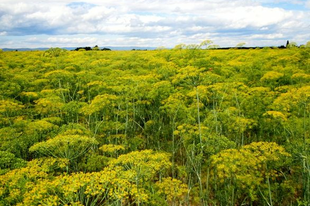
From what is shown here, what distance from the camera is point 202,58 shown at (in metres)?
17.6

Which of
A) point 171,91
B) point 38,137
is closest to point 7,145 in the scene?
point 38,137

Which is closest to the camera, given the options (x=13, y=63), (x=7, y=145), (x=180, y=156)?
(x=7, y=145)

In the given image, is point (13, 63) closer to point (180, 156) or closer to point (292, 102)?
point (180, 156)

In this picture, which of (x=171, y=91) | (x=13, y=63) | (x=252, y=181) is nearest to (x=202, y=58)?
(x=171, y=91)

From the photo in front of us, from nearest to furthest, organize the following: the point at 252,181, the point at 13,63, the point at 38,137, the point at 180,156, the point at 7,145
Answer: the point at 252,181
the point at 7,145
the point at 38,137
the point at 180,156
the point at 13,63

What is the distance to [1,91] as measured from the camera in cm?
1653

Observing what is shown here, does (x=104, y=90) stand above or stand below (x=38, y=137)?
above

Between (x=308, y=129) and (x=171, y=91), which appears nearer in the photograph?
(x=308, y=129)

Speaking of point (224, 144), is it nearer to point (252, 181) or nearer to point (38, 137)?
point (252, 181)

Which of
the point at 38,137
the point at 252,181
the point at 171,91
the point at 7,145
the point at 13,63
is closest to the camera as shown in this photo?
the point at 252,181

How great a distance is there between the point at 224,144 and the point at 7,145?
33.1 feet

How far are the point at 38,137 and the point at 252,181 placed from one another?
10.6 metres

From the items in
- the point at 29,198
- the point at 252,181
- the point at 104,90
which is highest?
the point at 104,90

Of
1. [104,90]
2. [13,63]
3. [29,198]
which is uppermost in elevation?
[13,63]
